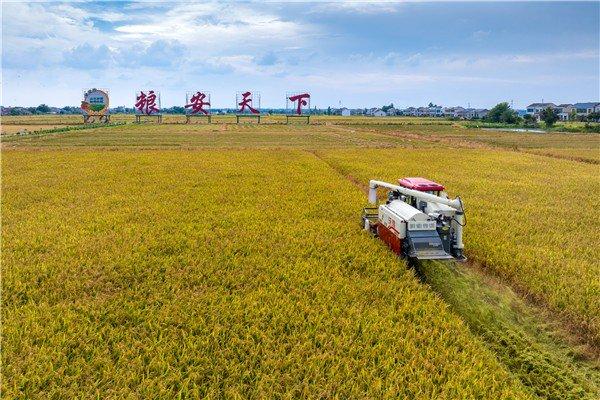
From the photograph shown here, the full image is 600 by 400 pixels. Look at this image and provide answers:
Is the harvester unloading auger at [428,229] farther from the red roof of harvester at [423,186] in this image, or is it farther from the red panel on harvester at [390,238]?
the red roof of harvester at [423,186]

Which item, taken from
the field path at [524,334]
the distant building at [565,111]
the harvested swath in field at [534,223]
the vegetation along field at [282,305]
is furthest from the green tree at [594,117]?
the field path at [524,334]

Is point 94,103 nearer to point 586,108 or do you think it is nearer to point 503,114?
point 503,114

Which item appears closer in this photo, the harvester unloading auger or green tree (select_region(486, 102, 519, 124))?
the harvester unloading auger

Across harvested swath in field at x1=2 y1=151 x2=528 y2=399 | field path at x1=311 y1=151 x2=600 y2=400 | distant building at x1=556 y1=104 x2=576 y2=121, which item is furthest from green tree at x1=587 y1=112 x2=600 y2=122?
field path at x1=311 y1=151 x2=600 y2=400

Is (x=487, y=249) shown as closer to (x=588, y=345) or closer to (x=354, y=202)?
(x=588, y=345)

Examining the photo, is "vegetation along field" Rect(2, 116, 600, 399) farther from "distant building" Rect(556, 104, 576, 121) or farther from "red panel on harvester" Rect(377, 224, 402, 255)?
"distant building" Rect(556, 104, 576, 121)

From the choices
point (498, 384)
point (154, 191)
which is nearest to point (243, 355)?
point (498, 384)
